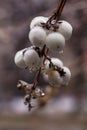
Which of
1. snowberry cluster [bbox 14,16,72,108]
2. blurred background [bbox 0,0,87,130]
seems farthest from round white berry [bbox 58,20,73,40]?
blurred background [bbox 0,0,87,130]

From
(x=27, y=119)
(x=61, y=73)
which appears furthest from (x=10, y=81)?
(x=61, y=73)

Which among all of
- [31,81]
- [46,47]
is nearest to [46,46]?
[46,47]

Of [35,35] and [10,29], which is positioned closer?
[35,35]

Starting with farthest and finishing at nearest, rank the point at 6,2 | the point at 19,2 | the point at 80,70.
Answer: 1. the point at 80,70
2. the point at 6,2
3. the point at 19,2

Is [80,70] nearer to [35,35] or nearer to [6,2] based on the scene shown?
[6,2]

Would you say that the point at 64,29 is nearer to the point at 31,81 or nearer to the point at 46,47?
the point at 46,47

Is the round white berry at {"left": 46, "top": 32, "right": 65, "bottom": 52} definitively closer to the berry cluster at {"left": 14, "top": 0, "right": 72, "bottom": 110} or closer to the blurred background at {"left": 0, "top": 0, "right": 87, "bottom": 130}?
the berry cluster at {"left": 14, "top": 0, "right": 72, "bottom": 110}

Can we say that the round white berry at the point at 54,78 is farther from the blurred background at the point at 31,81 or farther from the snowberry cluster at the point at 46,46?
the blurred background at the point at 31,81
